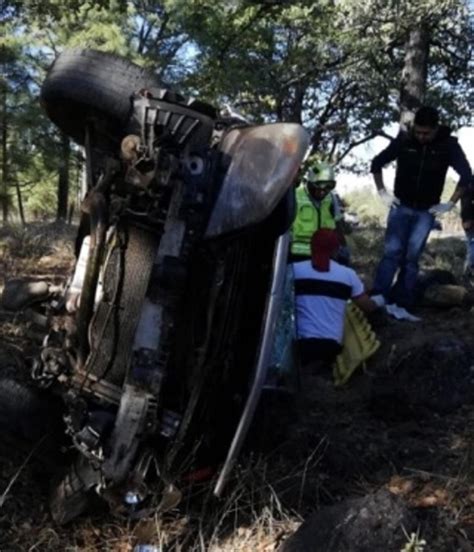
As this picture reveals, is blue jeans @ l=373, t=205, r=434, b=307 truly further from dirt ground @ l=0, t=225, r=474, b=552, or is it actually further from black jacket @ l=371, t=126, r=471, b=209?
dirt ground @ l=0, t=225, r=474, b=552

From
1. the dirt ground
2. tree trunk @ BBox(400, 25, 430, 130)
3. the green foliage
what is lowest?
the dirt ground

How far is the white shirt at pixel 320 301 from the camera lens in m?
4.75

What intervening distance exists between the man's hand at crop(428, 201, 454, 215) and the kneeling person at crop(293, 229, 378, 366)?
107 centimetres

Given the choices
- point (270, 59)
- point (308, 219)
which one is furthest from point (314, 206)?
point (270, 59)

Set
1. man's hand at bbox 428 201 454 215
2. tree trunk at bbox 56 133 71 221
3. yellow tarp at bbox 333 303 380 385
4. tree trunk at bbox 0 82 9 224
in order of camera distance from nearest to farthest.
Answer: yellow tarp at bbox 333 303 380 385 → man's hand at bbox 428 201 454 215 → tree trunk at bbox 0 82 9 224 → tree trunk at bbox 56 133 71 221

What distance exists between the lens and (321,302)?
4.77 meters

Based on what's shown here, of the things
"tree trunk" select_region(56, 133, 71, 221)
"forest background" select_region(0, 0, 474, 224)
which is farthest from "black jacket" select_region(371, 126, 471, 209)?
"tree trunk" select_region(56, 133, 71, 221)

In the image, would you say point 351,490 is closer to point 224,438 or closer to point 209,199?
point 224,438

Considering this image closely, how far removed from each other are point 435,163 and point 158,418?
357 cm

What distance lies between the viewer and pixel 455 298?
19.5 ft

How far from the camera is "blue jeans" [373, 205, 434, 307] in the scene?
5.69 metres

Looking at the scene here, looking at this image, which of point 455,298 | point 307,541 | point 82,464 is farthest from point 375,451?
point 455,298

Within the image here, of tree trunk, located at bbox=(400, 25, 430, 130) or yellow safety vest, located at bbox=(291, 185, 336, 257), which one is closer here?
yellow safety vest, located at bbox=(291, 185, 336, 257)

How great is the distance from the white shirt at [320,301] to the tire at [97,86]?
2029mm
